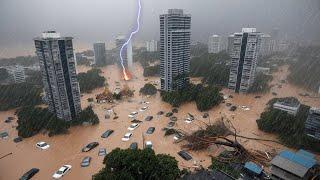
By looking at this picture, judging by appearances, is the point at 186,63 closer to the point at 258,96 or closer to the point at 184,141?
the point at 258,96

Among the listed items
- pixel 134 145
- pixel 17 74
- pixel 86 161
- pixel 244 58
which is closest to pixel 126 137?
pixel 134 145

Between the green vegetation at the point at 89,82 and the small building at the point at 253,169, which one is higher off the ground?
the green vegetation at the point at 89,82

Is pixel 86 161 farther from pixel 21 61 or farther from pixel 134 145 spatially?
pixel 21 61

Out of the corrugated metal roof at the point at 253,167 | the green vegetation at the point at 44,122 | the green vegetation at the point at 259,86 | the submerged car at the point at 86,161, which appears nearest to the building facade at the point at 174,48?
the green vegetation at the point at 259,86

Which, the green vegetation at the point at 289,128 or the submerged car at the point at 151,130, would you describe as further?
the submerged car at the point at 151,130

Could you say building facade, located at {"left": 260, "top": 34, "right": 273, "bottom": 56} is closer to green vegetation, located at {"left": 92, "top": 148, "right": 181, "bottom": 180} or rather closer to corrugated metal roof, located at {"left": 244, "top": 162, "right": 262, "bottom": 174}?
corrugated metal roof, located at {"left": 244, "top": 162, "right": 262, "bottom": 174}

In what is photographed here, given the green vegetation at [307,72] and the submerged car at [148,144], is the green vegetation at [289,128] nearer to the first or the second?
the submerged car at [148,144]

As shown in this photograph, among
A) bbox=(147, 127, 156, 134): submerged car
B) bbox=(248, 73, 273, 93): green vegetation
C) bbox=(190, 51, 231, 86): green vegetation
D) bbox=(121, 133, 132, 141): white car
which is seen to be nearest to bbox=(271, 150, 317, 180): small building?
bbox=(147, 127, 156, 134): submerged car

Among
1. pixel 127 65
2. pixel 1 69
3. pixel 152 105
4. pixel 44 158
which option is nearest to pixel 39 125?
pixel 44 158
